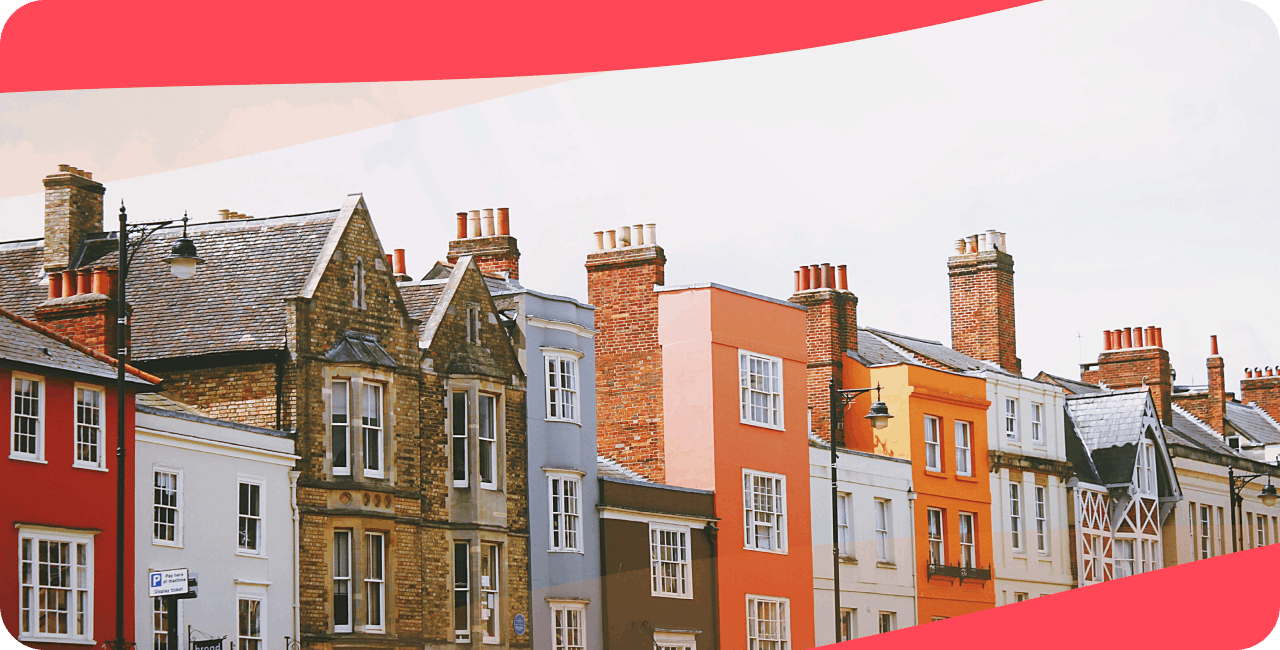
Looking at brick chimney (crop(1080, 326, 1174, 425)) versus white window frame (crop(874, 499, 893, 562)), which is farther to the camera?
brick chimney (crop(1080, 326, 1174, 425))

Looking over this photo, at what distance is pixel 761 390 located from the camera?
2925 centimetres

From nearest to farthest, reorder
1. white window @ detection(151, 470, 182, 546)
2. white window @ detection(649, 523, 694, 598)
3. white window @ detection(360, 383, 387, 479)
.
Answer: white window @ detection(151, 470, 182, 546)
white window @ detection(360, 383, 387, 479)
white window @ detection(649, 523, 694, 598)

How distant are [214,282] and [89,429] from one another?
12.3 ft

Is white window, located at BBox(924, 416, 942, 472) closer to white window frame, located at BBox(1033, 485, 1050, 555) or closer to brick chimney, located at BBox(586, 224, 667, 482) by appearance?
white window frame, located at BBox(1033, 485, 1050, 555)

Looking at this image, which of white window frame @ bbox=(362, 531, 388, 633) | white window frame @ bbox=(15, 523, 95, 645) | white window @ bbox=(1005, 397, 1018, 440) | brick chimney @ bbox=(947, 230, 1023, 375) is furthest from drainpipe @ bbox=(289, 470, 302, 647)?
white window @ bbox=(1005, 397, 1018, 440)

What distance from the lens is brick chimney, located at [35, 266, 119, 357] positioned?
68.5 ft

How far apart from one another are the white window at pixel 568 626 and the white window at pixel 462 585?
4.97ft

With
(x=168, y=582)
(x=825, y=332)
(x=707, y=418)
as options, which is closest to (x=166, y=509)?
(x=168, y=582)

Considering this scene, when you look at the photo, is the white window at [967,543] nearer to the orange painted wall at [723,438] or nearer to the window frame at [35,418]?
the orange painted wall at [723,438]

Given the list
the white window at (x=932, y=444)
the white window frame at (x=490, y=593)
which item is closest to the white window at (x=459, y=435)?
the white window frame at (x=490, y=593)

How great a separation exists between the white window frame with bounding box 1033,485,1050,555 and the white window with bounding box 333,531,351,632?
15.8 metres

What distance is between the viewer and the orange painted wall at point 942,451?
3103 cm

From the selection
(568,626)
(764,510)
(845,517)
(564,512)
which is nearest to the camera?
(568,626)

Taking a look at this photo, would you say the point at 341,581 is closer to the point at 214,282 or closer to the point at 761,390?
the point at 214,282
